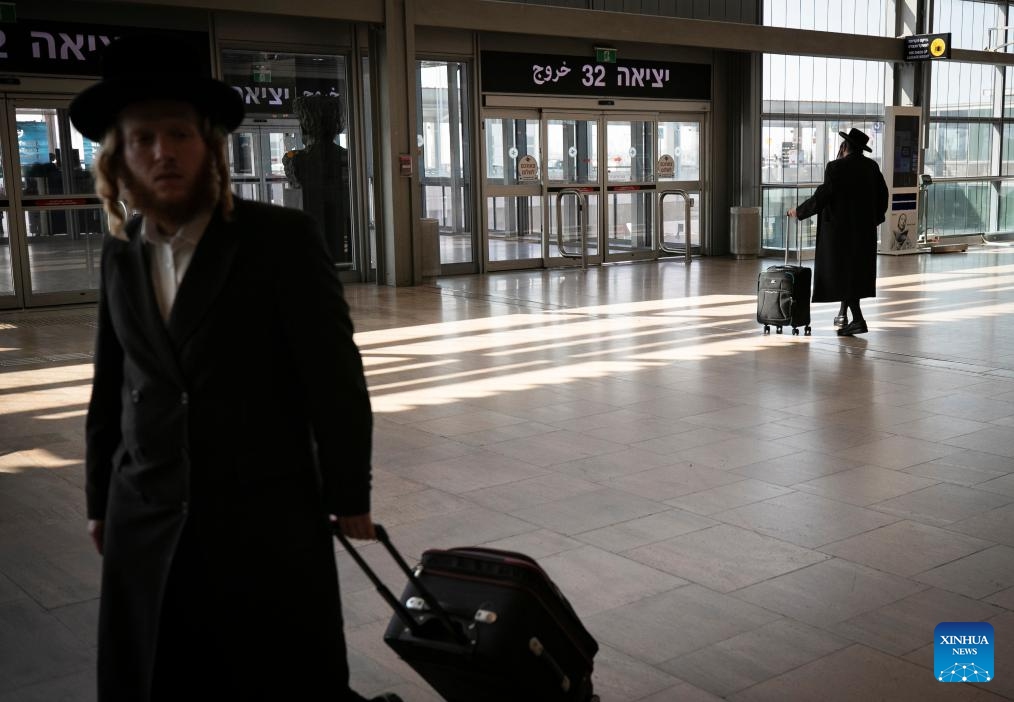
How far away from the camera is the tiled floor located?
3.15 m

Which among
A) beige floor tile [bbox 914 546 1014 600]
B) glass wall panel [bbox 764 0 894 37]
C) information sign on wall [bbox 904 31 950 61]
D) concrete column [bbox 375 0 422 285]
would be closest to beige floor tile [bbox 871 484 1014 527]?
beige floor tile [bbox 914 546 1014 600]

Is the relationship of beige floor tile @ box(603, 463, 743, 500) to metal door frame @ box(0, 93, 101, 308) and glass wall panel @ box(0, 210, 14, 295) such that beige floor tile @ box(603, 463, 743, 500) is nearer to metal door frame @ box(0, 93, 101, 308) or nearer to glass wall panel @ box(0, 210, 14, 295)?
metal door frame @ box(0, 93, 101, 308)

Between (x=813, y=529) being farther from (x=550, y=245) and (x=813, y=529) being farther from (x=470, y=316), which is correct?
(x=550, y=245)

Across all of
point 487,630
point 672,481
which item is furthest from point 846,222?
point 487,630

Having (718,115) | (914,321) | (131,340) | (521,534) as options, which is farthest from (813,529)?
(718,115)

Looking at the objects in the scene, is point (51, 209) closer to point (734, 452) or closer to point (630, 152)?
point (630, 152)

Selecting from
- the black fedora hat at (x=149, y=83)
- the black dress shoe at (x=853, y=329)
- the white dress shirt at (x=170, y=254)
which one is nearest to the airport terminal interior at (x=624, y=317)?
the black dress shoe at (x=853, y=329)

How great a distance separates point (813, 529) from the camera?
4.20m

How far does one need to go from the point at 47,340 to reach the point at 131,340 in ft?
27.1

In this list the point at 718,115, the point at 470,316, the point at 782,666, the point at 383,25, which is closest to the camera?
the point at 782,666

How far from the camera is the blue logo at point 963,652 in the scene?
297 cm

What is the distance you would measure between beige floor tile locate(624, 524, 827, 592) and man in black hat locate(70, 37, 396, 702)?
1954 millimetres

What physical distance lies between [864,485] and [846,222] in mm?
4853

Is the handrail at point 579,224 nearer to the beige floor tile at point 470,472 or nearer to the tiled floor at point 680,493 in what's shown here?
the tiled floor at point 680,493
